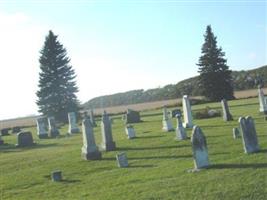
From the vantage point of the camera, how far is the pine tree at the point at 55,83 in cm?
6347

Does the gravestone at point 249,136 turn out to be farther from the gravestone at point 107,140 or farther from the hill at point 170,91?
the hill at point 170,91

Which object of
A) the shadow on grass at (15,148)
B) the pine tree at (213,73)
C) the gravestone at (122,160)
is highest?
the pine tree at (213,73)

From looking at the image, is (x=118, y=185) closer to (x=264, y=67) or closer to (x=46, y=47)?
(x=46, y=47)

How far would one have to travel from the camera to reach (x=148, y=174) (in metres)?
16.0

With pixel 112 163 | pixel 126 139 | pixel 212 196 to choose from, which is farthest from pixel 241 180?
pixel 126 139

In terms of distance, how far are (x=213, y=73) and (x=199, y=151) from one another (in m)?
53.4

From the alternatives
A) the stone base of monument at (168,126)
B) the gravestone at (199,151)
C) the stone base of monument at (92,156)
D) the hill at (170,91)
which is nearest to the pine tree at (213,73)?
the hill at (170,91)

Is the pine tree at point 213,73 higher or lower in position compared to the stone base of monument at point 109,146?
higher

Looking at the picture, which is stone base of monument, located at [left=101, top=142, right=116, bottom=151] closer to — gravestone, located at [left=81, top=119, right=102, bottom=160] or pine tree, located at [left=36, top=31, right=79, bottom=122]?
gravestone, located at [left=81, top=119, right=102, bottom=160]

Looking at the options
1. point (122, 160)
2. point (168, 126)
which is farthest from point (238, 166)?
point (168, 126)

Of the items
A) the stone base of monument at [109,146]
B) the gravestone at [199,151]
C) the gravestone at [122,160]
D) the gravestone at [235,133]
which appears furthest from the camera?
the stone base of monument at [109,146]

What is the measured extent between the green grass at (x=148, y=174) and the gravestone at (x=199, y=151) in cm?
34

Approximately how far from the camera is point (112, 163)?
1969 cm

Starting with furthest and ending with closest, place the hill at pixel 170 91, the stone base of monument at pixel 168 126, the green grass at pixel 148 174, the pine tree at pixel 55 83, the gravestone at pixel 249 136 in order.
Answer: the hill at pixel 170 91
the pine tree at pixel 55 83
the stone base of monument at pixel 168 126
the gravestone at pixel 249 136
the green grass at pixel 148 174
